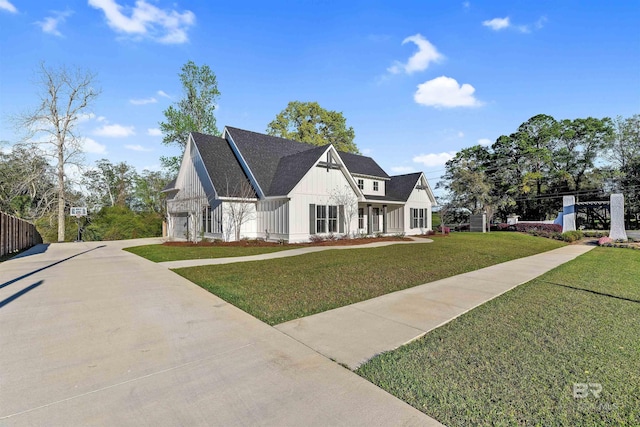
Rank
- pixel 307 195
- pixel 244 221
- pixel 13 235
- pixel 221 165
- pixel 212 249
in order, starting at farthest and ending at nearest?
1. pixel 221 165
2. pixel 244 221
3. pixel 307 195
4. pixel 13 235
5. pixel 212 249

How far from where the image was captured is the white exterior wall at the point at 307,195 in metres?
16.7

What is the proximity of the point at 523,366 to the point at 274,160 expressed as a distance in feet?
62.2

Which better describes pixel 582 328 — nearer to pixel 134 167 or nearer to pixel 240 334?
pixel 240 334

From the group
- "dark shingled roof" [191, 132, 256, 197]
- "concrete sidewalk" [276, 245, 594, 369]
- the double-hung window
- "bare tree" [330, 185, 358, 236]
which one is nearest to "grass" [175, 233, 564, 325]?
"concrete sidewalk" [276, 245, 594, 369]

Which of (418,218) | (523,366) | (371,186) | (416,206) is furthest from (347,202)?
(523,366)

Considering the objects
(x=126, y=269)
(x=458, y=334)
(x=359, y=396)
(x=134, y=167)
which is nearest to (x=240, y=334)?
(x=359, y=396)

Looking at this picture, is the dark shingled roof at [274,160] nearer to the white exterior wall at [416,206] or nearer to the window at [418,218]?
the white exterior wall at [416,206]

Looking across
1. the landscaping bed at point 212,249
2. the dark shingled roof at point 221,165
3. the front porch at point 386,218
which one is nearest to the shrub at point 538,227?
the front porch at point 386,218

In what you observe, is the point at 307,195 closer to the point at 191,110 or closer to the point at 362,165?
the point at 362,165

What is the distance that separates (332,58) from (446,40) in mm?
5865

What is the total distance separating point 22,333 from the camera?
4164mm

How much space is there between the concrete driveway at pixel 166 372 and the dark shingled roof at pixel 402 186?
21.1 meters

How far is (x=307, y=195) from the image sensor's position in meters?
17.4

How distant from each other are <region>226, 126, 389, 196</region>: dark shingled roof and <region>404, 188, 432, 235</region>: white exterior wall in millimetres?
4363
